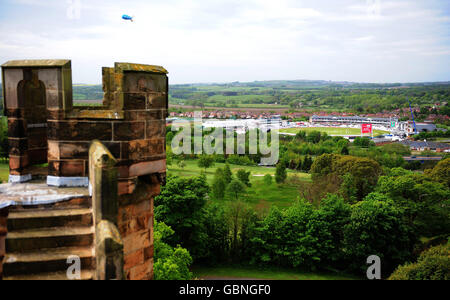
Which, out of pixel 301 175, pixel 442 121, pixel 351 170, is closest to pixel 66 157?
pixel 351 170

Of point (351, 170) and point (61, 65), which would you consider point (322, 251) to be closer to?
point (351, 170)

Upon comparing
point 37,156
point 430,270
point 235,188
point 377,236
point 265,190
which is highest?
point 37,156

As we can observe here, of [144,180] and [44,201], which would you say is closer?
[44,201]

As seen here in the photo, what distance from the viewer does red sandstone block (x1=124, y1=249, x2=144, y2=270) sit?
7234mm

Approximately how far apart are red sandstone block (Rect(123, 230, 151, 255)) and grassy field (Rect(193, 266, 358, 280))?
96.6 ft

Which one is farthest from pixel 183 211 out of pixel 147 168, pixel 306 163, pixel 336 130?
pixel 336 130

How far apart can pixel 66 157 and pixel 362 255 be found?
118ft

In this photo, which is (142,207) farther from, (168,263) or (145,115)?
(168,263)

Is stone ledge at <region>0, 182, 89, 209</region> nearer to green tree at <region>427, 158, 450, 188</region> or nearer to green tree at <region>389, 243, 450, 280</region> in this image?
green tree at <region>389, 243, 450, 280</region>

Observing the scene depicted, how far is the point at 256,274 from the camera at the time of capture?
120 ft

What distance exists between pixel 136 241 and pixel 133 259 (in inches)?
12.7

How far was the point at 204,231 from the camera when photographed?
40.5 meters

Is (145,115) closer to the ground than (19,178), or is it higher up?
higher up
